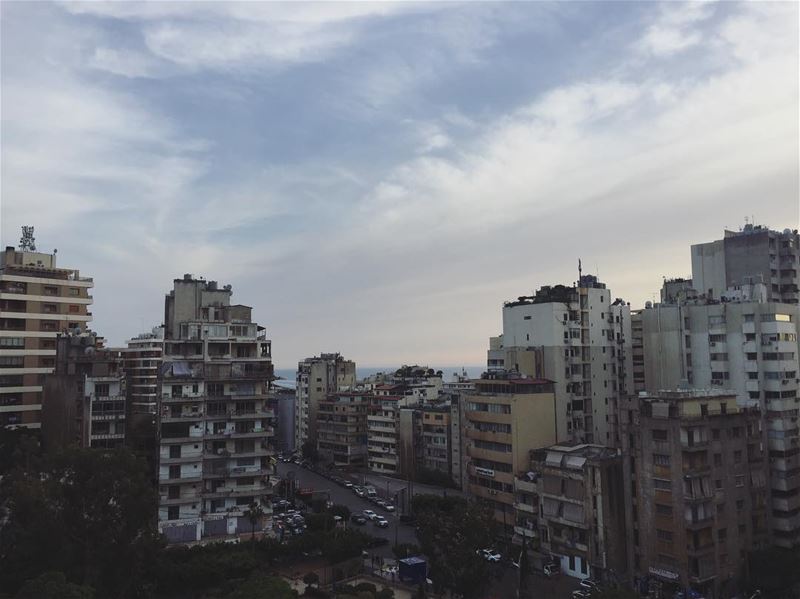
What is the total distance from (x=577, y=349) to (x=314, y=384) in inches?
2450

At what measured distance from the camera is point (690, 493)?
178ft

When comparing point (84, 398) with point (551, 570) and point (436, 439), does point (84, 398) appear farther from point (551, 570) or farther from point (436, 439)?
point (551, 570)

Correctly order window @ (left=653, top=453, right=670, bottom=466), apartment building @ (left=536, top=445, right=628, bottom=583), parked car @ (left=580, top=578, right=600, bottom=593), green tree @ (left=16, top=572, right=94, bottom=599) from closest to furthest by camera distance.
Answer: green tree @ (left=16, top=572, right=94, bottom=599) < window @ (left=653, top=453, right=670, bottom=466) < parked car @ (left=580, top=578, right=600, bottom=593) < apartment building @ (left=536, top=445, right=628, bottom=583)

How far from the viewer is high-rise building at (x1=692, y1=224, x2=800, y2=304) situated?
8775 centimetres

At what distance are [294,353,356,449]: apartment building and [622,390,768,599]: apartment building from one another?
257ft

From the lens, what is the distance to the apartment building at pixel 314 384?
12988cm

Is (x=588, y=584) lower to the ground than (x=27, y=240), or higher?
lower

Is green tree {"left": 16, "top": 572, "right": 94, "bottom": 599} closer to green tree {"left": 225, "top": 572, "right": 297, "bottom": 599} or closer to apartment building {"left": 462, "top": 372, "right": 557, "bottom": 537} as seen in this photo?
green tree {"left": 225, "top": 572, "right": 297, "bottom": 599}

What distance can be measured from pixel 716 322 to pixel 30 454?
250 ft

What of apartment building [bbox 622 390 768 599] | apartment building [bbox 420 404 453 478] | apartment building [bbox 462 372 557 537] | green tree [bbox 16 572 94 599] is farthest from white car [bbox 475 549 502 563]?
green tree [bbox 16 572 94 599]

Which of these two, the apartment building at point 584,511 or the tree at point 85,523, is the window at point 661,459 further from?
the tree at point 85,523

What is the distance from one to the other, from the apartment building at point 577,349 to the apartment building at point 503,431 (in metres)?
5.40

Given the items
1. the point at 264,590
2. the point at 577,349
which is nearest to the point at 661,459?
the point at 577,349

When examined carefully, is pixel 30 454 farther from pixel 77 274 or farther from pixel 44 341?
pixel 77 274
